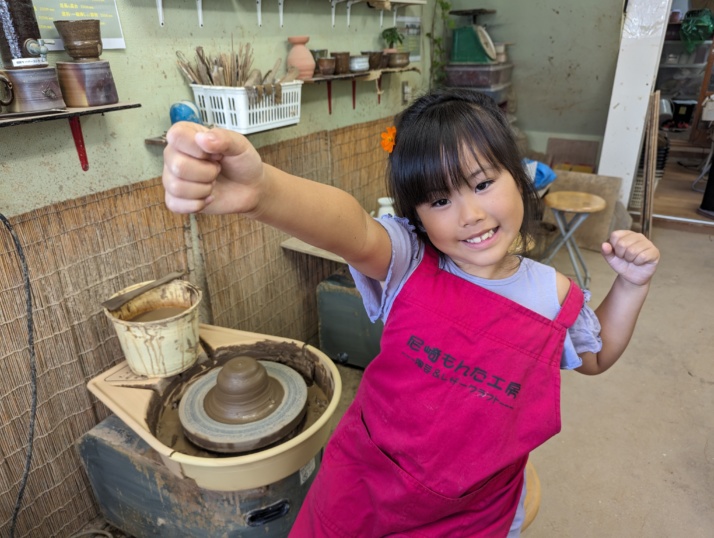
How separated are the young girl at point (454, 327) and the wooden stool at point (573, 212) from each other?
2545 mm

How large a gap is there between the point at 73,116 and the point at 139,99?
0.40m

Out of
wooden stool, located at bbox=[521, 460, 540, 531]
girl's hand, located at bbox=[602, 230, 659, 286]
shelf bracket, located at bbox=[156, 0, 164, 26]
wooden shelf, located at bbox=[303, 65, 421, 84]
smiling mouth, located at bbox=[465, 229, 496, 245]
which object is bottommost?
wooden stool, located at bbox=[521, 460, 540, 531]

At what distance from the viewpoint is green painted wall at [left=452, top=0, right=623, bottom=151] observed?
420 centimetres

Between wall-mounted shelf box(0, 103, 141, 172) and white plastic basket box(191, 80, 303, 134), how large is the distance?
42 centimetres

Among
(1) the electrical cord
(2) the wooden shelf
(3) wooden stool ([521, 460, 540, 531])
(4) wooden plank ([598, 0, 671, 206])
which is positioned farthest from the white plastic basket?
(4) wooden plank ([598, 0, 671, 206])

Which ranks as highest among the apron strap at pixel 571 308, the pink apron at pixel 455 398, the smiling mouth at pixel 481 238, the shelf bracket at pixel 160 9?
the shelf bracket at pixel 160 9

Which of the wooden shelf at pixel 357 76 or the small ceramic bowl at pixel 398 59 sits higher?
the small ceramic bowl at pixel 398 59

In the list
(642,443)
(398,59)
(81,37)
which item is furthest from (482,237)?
(398,59)

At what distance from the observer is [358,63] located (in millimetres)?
2668

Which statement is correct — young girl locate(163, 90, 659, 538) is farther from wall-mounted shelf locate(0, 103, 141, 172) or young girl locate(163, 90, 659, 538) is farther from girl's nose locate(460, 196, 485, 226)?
wall-mounted shelf locate(0, 103, 141, 172)

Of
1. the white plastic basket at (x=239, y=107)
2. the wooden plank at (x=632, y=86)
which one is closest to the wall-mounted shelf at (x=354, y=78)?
the white plastic basket at (x=239, y=107)

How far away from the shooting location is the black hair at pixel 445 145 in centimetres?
87

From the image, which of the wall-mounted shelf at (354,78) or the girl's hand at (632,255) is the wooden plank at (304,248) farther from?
the girl's hand at (632,255)

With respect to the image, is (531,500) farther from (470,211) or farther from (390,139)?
(390,139)
